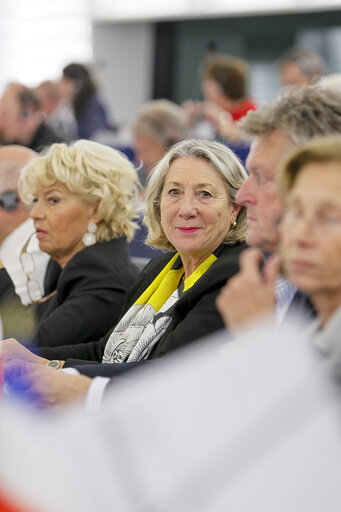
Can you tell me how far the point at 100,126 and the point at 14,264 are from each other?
530cm

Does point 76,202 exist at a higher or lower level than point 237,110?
higher

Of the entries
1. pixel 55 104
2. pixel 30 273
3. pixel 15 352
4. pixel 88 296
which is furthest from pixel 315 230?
pixel 55 104

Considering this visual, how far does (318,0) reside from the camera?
9.41 m

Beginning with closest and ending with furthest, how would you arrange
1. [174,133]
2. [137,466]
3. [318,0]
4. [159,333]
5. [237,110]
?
[137,466]
[159,333]
[174,133]
[237,110]
[318,0]

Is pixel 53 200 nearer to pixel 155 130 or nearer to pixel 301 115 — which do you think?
pixel 301 115

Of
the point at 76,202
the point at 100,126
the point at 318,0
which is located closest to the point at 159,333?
the point at 76,202

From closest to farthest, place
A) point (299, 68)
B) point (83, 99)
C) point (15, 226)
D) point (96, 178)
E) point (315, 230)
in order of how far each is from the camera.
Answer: point (315, 230) → point (96, 178) → point (15, 226) → point (299, 68) → point (83, 99)

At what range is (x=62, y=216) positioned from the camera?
2742 millimetres

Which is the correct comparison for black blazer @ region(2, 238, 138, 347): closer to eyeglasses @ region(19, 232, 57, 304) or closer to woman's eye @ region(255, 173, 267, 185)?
eyeglasses @ region(19, 232, 57, 304)

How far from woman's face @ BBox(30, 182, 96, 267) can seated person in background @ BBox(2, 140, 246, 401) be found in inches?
20.1

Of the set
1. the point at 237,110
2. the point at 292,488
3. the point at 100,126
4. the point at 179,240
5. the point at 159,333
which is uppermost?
the point at 292,488

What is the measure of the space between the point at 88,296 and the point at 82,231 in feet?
0.91

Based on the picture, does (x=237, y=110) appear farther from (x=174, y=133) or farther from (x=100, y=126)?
(x=100, y=126)

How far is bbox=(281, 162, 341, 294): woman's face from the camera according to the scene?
3.71ft
